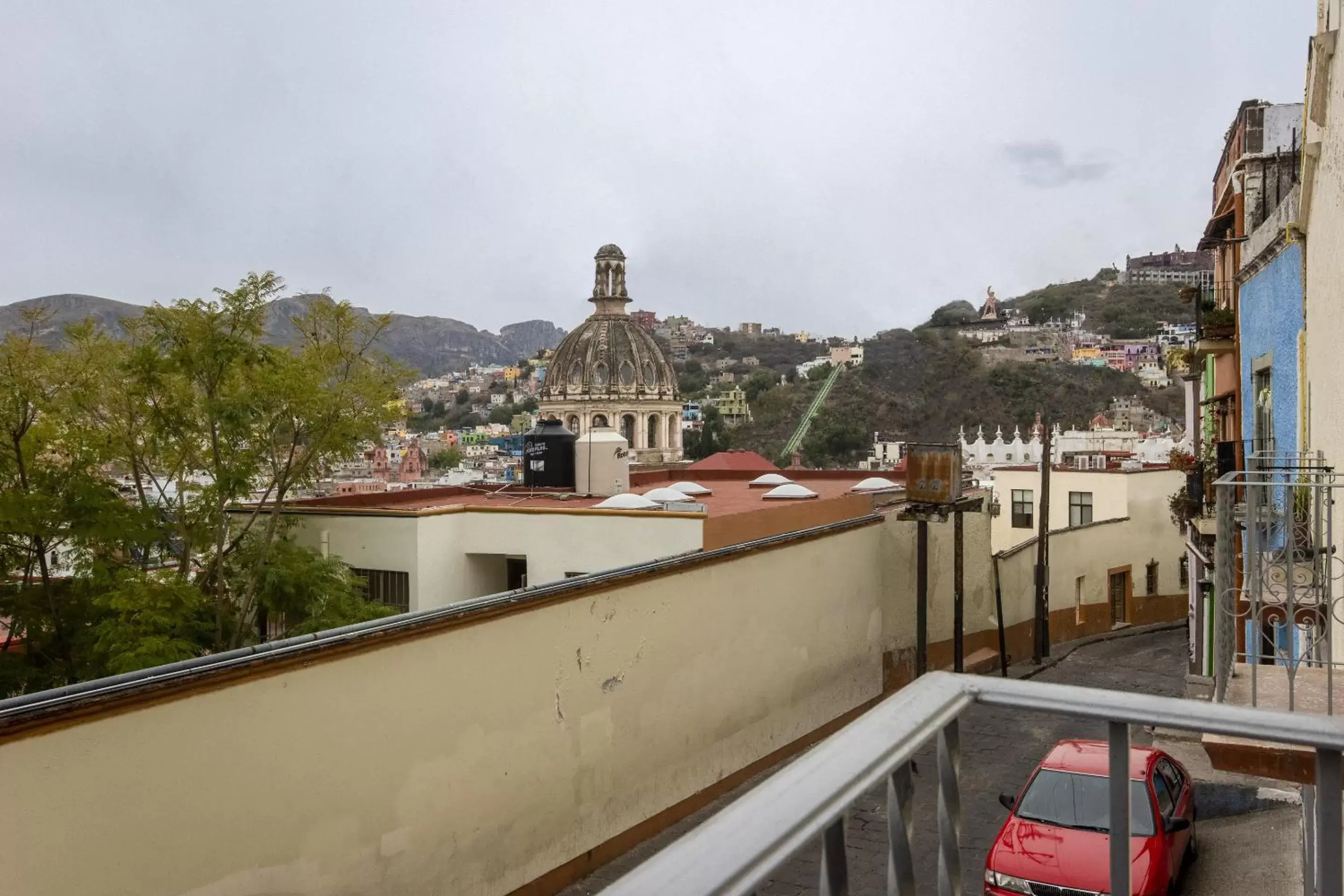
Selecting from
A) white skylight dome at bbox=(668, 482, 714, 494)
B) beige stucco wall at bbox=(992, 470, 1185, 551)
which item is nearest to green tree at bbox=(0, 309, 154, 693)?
white skylight dome at bbox=(668, 482, 714, 494)

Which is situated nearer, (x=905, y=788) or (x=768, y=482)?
(x=905, y=788)

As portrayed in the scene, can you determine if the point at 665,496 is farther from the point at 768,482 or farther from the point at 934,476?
the point at 934,476

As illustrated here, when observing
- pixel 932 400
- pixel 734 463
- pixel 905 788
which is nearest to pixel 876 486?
pixel 734 463

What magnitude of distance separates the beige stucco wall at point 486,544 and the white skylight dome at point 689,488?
4344mm

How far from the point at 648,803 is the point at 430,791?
109 inches

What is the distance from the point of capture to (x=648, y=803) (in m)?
9.62

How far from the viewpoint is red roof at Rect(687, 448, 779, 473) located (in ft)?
87.9

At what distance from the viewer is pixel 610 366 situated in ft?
212

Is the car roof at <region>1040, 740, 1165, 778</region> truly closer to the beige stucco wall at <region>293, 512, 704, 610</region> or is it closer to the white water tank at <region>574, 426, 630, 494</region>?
the beige stucco wall at <region>293, 512, 704, 610</region>

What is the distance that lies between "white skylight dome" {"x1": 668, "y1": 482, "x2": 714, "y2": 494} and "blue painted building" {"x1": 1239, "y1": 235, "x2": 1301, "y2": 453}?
8759 mm

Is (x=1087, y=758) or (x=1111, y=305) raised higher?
(x=1111, y=305)

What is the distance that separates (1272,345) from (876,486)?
835cm

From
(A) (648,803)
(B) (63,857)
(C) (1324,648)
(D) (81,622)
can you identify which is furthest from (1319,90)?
(D) (81,622)

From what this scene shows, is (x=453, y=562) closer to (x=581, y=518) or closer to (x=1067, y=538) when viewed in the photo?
(x=581, y=518)
